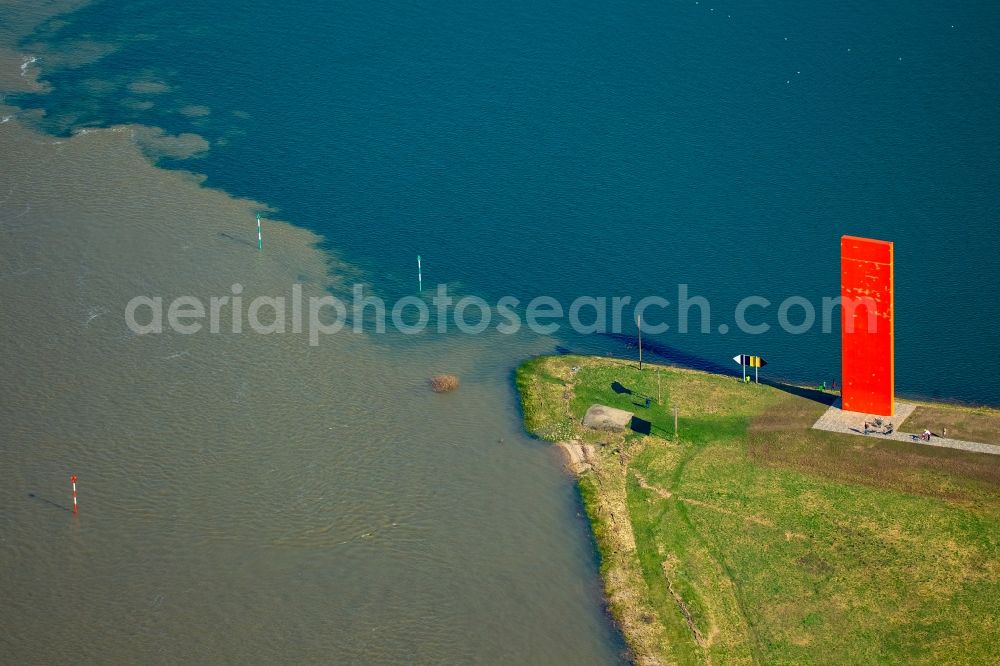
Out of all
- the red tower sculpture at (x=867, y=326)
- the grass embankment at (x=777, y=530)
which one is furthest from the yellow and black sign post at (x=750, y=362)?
the red tower sculpture at (x=867, y=326)

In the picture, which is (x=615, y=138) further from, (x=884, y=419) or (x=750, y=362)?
(x=884, y=419)

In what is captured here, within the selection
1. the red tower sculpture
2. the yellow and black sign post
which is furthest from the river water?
the red tower sculpture

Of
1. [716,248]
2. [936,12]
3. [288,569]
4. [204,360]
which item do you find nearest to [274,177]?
[204,360]

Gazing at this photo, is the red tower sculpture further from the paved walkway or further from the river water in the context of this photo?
the river water

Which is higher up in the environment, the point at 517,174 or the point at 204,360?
the point at 517,174

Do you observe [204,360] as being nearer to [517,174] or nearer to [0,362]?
[0,362]

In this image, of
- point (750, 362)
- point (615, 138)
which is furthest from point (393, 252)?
point (750, 362)

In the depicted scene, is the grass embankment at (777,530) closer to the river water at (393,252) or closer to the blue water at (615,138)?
the river water at (393,252)
